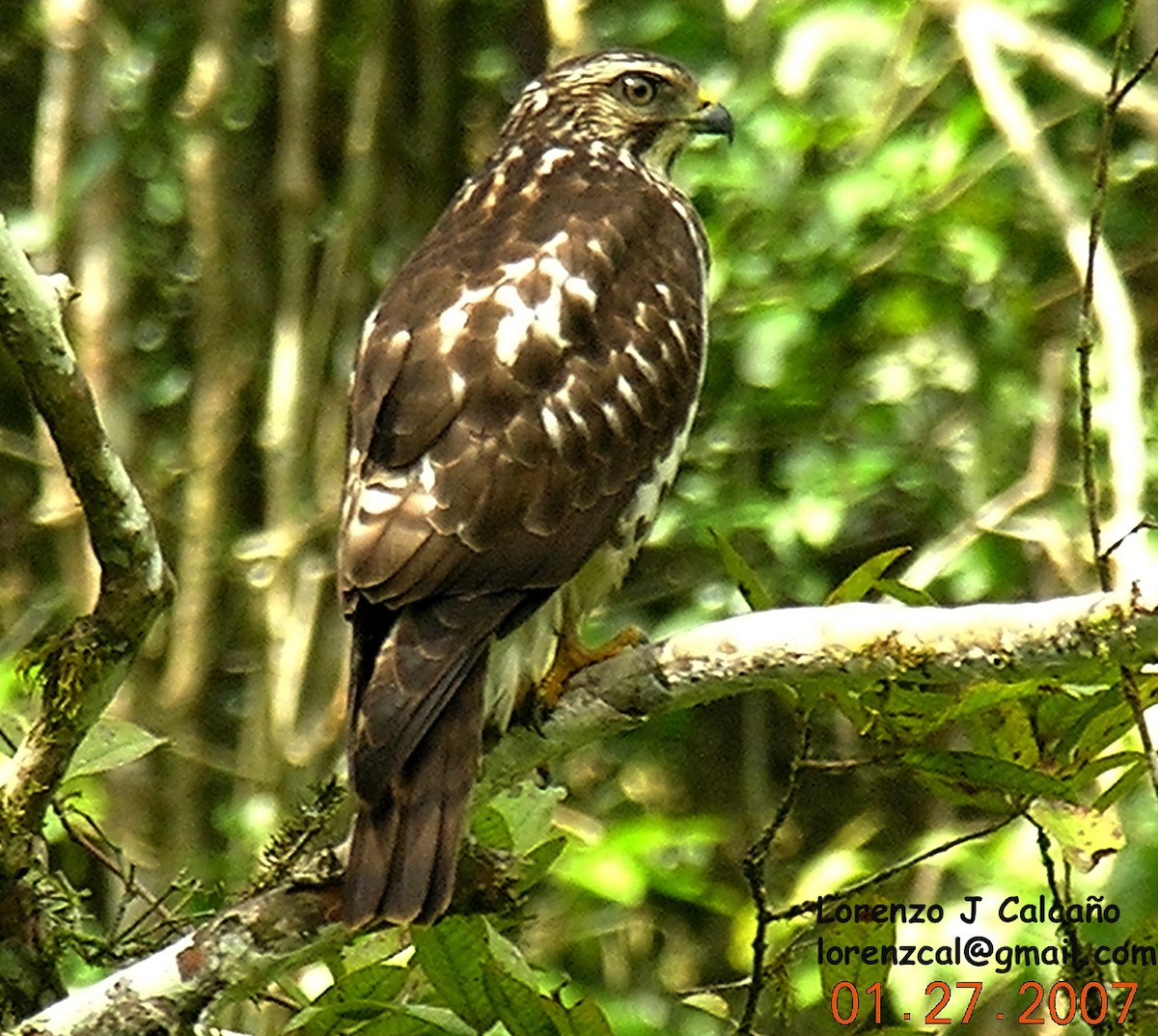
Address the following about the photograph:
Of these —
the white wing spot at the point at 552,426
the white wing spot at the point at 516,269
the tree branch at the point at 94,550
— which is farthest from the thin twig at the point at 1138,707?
the white wing spot at the point at 516,269

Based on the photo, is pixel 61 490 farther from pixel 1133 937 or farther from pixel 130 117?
pixel 1133 937

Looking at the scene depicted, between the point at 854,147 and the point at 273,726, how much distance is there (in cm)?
179

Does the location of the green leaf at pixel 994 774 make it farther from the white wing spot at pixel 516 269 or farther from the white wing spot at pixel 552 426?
the white wing spot at pixel 516 269

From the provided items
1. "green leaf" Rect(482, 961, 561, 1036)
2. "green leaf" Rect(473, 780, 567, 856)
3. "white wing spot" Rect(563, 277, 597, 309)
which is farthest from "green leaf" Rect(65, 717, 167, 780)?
"white wing spot" Rect(563, 277, 597, 309)

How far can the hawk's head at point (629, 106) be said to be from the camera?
4281 millimetres

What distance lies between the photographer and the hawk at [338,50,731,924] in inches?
119

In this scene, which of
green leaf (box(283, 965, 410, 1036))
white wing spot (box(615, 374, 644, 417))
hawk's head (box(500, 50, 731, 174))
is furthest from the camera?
hawk's head (box(500, 50, 731, 174))

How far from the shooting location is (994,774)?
250 centimetres

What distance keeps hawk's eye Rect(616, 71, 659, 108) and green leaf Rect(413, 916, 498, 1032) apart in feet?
7.20

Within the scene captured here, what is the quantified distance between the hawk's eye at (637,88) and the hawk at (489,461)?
342 millimetres

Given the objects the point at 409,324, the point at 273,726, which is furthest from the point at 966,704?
the point at 273,726

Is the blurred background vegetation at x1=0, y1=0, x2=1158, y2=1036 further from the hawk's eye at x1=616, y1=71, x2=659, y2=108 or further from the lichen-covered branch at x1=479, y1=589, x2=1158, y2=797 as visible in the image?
the lichen-covered branch at x1=479, y1=589, x2=1158, y2=797

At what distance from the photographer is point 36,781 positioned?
2.71m

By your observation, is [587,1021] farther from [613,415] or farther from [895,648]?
[613,415]
